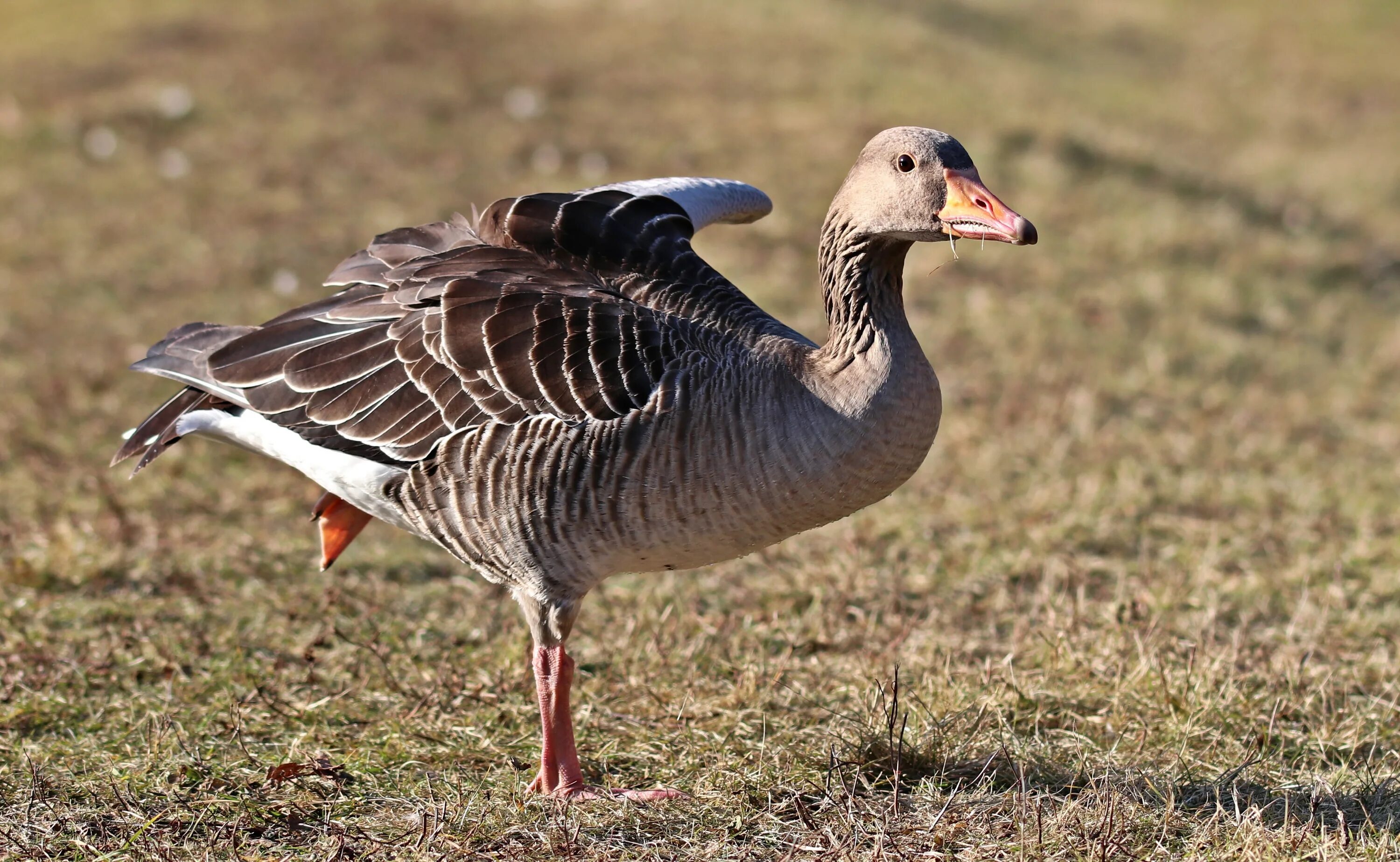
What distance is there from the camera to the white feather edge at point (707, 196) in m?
4.89

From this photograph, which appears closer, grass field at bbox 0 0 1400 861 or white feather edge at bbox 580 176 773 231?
grass field at bbox 0 0 1400 861

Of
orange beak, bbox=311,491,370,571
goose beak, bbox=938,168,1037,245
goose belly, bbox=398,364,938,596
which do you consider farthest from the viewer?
orange beak, bbox=311,491,370,571

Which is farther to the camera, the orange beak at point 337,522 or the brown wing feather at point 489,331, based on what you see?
the orange beak at point 337,522

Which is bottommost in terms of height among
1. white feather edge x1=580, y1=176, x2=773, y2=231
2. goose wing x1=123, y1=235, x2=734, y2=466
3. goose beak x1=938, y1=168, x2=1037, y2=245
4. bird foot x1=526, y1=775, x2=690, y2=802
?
bird foot x1=526, y1=775, x2=690, y2=802

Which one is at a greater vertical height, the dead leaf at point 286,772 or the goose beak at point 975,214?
the goose beak at point 975,214

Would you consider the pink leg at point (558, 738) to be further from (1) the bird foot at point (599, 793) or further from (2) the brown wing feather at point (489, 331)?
(2) the brown wing feather at point (489, 331)

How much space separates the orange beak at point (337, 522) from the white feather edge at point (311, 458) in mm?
172

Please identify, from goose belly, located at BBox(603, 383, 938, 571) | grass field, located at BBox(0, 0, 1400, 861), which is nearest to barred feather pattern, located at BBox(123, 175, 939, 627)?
goose belly, located at BBox(603, 383, 938, 571)

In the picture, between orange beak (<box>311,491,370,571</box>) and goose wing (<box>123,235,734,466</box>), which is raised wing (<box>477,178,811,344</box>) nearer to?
goose wing (<box>123,235,734,466</box>)

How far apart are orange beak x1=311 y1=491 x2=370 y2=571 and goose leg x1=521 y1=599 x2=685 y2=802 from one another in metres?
0.91

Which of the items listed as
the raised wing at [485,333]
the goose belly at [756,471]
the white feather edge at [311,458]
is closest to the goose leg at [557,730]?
the goose belly at [756,471]

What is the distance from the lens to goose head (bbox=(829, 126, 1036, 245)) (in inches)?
149

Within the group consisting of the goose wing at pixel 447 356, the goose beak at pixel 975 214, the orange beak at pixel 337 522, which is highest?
the goose beak at pixel 975 214

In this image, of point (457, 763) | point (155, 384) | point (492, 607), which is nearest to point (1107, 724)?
point (457, 763)
